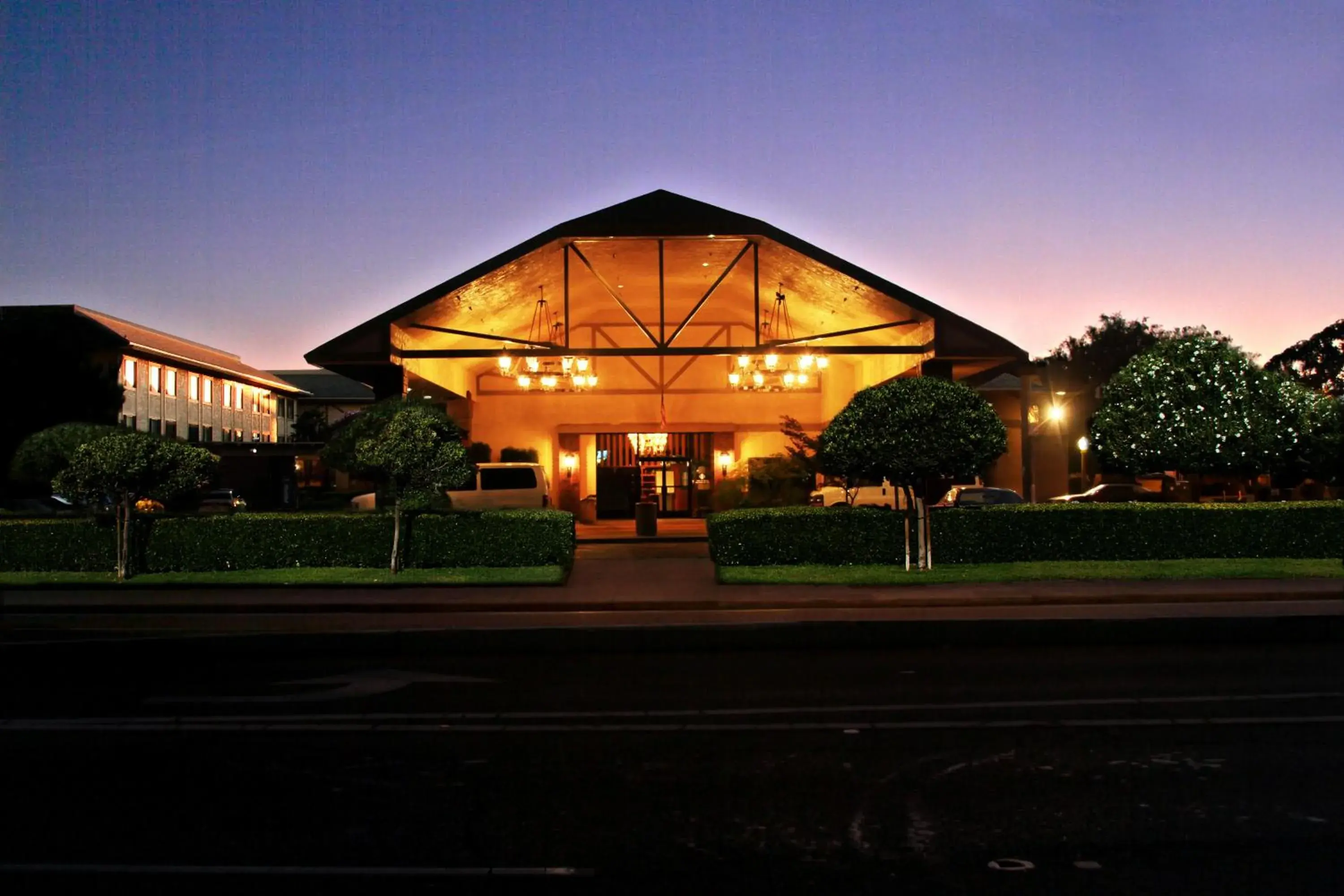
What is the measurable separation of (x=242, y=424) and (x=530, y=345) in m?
37.5

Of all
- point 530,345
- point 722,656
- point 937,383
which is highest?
point 530,345

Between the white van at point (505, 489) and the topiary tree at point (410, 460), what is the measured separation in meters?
8.10

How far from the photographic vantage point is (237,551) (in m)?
20.8

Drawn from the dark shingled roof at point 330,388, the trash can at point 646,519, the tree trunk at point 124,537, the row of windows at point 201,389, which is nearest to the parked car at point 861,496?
the trash can at point 646,519

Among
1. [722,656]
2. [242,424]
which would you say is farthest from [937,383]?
[242,424]

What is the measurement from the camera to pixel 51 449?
2448cm

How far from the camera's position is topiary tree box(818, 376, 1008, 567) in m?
19.5

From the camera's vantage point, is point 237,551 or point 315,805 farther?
point 237,551

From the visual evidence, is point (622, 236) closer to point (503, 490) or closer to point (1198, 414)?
point (503, 490)

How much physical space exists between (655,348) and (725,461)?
792 cm

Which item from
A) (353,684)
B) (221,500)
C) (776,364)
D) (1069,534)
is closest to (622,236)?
(776,364)

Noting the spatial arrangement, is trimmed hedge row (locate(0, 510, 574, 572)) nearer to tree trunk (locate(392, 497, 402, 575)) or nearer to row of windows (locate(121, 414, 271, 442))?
tree trunk (locate(392, 497, 402, 575))

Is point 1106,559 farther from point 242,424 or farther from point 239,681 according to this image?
point 242,424

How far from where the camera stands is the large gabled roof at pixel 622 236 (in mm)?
25953
